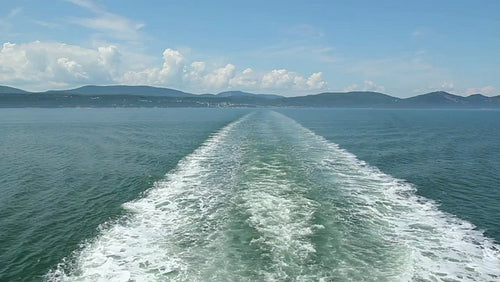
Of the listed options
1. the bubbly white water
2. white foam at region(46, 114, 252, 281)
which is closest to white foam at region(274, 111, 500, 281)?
the bubbly white water

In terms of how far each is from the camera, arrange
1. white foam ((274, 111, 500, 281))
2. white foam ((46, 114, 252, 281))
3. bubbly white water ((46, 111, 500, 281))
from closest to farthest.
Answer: bubbly white water ((46, 111, 500, 281)) < white foam ((46, 114, 252, 281)) < white foam ((274, 111, 500, 281))

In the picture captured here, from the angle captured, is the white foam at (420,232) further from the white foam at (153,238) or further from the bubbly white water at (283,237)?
the white foam at (153,238)

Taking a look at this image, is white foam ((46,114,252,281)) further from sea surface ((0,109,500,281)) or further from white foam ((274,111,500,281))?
white foam ((274,111,500,281))

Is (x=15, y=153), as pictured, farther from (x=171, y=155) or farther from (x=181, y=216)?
(x=181, y=216)

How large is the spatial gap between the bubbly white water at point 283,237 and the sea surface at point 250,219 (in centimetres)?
7

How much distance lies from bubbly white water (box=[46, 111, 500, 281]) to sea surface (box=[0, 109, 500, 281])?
0.07 m

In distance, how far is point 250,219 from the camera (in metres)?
17.2

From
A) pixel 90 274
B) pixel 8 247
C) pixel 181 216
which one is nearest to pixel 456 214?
pixel 181 216

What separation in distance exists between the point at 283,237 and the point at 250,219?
8.96ft

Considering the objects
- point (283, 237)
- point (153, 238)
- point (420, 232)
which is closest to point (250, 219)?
point (283, 237)

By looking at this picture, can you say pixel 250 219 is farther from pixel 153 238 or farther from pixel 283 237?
pixel 153 238

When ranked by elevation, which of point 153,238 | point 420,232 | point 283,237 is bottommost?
point 153,238

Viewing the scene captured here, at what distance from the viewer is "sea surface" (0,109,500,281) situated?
1280cm

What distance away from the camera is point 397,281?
11.8m
